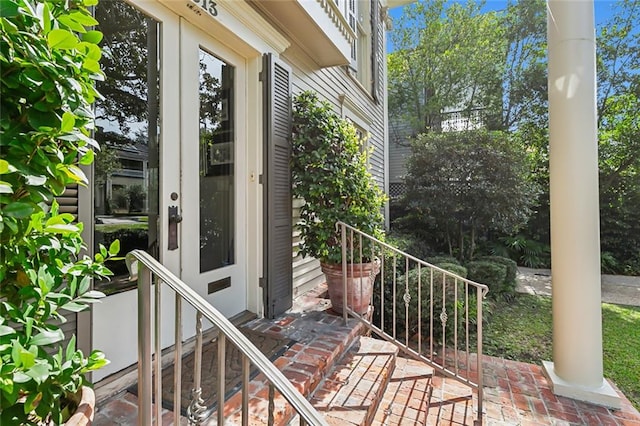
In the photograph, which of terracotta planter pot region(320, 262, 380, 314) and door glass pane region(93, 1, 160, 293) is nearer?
door glass pane region(93, 1, 160, 293)

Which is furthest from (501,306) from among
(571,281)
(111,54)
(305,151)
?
(111,54)

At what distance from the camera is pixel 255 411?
1.57 m

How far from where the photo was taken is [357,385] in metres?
2.04

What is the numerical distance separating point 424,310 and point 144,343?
3.17 m

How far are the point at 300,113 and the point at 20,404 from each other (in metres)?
2.80

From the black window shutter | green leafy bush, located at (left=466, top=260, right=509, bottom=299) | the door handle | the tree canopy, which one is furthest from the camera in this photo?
the tree canopy

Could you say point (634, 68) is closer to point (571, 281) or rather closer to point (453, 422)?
point (571, 281)

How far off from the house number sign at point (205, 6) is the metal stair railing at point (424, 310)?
184cm

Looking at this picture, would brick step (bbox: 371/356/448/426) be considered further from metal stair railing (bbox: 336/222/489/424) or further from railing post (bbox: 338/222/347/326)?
railing post (bbox: 338/222/347/326)

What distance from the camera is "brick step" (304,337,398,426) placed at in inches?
69.9

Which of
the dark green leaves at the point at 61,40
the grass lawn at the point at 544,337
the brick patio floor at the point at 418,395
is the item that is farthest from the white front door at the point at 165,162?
the grass lawn at the point at 544,337

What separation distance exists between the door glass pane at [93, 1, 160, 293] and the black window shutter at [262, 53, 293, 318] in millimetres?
937

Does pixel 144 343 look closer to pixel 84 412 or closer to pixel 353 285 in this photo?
pixel 84 412

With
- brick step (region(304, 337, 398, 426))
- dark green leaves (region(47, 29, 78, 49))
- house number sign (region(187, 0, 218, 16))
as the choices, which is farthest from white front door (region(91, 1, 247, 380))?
dark green leaves (region(47, 29, 78, 49))
